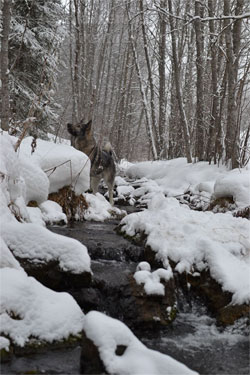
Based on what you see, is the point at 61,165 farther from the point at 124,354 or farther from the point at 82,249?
the point at 124,354

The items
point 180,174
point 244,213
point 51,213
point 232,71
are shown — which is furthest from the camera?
point 180,174

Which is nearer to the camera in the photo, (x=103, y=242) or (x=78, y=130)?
(x=103, y=242)

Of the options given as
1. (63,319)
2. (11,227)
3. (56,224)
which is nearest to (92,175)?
(56,224)

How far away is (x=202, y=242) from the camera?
4336 mm

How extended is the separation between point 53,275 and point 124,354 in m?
1.21

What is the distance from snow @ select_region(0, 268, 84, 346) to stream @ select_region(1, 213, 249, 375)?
145 millimetres

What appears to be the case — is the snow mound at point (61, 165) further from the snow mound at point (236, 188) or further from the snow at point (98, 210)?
the snow mound at point (236, 188)

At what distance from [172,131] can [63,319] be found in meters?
13.3

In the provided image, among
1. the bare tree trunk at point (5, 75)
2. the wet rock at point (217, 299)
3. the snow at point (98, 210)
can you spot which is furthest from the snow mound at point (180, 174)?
the wet rock at point (217, 299)

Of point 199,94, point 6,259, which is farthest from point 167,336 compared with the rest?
point 199,94

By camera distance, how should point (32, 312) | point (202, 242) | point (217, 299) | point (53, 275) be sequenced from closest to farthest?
point (32, 312) → point (53, 275) → point (217, 299) → point (202, 242)

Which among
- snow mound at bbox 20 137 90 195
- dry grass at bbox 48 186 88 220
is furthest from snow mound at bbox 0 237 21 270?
dry grass at bbox 48 186 88 220

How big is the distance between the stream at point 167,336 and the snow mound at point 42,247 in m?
0.28

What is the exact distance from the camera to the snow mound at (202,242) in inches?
152
